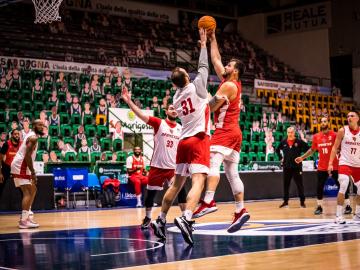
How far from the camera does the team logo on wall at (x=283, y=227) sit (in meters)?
9.20

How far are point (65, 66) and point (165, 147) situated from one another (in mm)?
11263

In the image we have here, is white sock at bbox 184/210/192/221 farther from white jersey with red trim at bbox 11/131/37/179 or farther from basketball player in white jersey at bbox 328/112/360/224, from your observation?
white jersey with red trim at bbox 11/131/37/179

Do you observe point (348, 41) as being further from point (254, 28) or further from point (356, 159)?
point (356, 159)

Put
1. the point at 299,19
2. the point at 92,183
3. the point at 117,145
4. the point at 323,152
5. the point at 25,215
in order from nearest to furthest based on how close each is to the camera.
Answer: the point at 25,215, the point at 323,152, the point at 92,183, the point at 117,145, the point at 299,19

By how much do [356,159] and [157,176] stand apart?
3.33 m

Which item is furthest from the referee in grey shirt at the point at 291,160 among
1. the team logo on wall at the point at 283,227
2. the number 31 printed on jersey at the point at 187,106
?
the number 31 printed on jersey at the point at 187,106

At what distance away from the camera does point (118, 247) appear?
7863 millimetres

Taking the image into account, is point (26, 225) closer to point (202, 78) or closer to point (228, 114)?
point (228, 114)

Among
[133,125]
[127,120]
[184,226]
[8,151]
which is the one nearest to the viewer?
[184,226]

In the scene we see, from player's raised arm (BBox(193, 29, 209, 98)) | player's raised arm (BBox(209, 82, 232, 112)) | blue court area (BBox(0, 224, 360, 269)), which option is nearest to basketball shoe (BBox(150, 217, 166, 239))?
blue court area (BBox(0, 224, 360, 269))

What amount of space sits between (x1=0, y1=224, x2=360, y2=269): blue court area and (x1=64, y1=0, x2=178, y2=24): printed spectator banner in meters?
20.3

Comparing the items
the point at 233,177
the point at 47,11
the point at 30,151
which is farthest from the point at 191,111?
the point at 47,11

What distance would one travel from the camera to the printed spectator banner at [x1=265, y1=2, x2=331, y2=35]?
1314 inches

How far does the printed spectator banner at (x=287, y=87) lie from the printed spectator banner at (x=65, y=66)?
4520 mm
